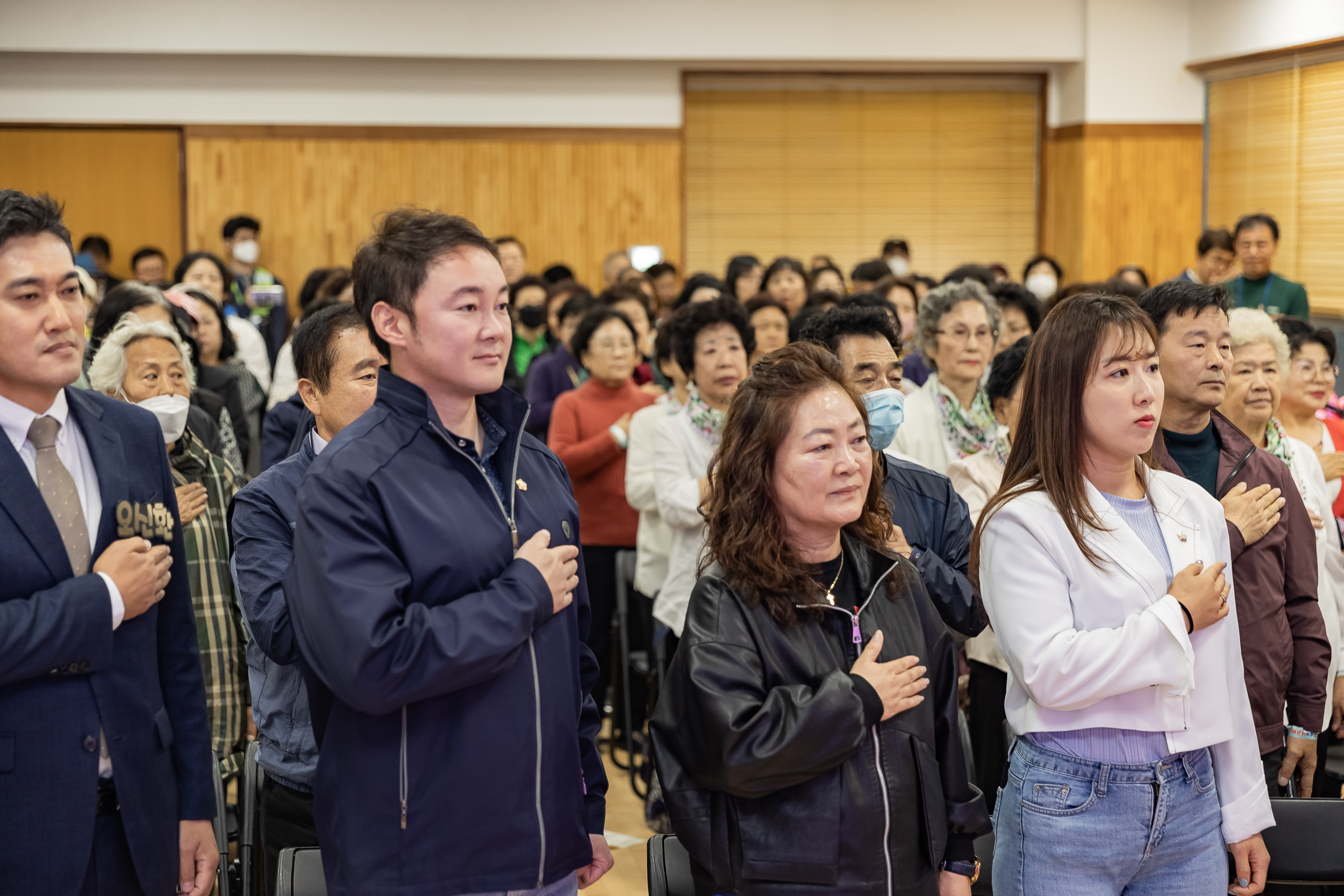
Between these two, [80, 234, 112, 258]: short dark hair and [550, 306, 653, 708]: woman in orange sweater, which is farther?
[80, 234, 112, 258]: short dark hair

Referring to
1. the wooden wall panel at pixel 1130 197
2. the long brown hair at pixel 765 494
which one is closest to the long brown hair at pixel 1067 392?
the long brown hair at pixel 765 494

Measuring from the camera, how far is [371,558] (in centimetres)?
172

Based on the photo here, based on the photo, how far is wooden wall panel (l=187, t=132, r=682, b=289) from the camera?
1055cm

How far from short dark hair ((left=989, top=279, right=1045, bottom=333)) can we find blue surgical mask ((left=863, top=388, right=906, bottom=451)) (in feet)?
8.13

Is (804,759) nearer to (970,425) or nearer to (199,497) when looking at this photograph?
(199,497)

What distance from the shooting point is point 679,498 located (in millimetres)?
3641

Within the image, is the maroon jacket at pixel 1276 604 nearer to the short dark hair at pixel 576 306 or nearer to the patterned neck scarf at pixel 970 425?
the patterned neck scarf at pixel 970 425

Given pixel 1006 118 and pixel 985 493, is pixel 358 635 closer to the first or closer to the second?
pixel 985 493

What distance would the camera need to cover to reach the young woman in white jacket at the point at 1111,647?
6.61 ft

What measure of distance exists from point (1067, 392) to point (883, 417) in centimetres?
58

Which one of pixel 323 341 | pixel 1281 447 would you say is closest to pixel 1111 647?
pixel 1281 447

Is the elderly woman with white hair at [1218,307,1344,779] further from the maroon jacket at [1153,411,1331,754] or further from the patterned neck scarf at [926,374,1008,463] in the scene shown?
the patterned neck scarf at [926,374,1008,463]

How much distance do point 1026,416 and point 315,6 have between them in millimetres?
9184

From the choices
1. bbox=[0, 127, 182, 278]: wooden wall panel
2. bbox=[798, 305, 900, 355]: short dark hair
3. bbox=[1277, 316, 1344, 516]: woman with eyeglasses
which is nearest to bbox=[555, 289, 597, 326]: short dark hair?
bbox=[798, 305, 900, 355]: short dark hair
